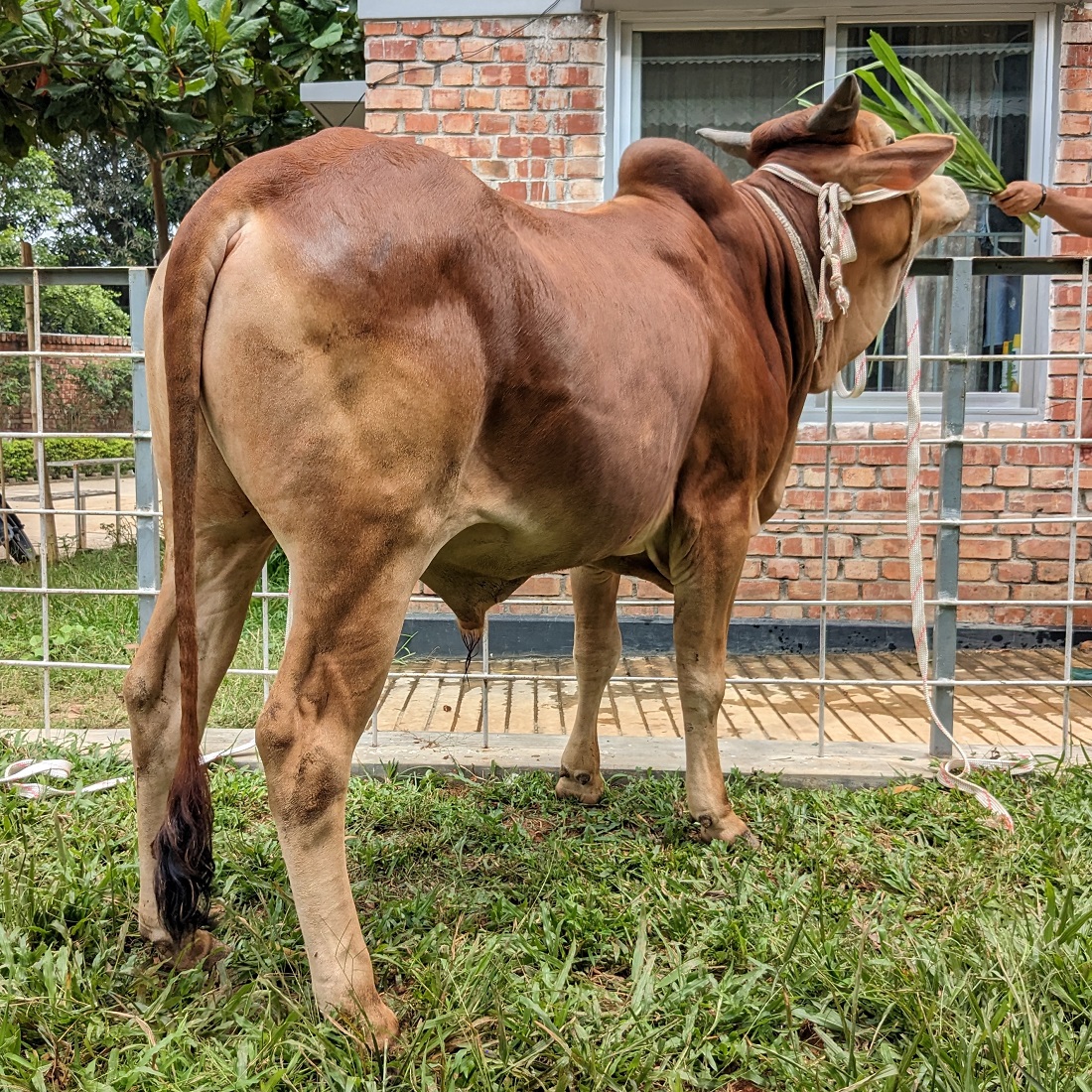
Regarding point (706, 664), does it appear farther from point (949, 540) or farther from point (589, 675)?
point (949, 540)

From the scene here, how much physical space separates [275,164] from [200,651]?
3.80 feet

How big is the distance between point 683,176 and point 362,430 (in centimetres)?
173

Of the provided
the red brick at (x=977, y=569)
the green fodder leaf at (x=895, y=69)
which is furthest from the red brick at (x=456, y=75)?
the red brick at (x=977, y=569)

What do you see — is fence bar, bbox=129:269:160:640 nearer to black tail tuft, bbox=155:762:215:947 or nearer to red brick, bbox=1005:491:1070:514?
black tail tuft, bbox=155:762:215:947

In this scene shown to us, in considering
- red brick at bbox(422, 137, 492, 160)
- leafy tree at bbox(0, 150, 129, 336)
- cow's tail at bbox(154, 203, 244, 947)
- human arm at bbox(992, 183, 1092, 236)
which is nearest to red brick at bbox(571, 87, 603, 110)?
red brick at bbox(422, 137, 492, 160)

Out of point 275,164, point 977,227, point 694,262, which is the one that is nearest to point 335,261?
point 275,164

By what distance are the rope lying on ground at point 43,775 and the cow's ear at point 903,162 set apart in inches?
114

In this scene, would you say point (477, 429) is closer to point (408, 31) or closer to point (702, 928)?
point (702, 928)

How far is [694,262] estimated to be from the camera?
122 inches

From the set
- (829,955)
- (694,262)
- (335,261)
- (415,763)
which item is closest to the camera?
(335,261)

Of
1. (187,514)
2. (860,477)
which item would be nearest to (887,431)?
(860,477)

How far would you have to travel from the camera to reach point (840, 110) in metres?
3.36

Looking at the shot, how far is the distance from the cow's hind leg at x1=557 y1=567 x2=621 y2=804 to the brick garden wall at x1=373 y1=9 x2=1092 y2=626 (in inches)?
81.0

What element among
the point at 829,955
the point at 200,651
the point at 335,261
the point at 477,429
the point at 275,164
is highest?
the point at 275,164
